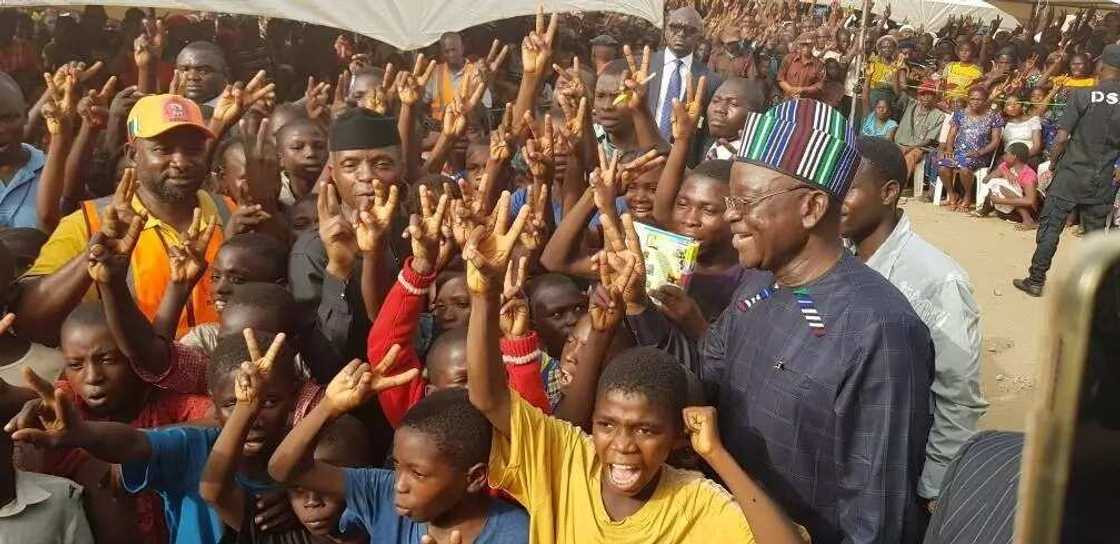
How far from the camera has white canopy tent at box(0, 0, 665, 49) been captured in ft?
15.5

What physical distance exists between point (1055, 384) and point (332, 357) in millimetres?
2767

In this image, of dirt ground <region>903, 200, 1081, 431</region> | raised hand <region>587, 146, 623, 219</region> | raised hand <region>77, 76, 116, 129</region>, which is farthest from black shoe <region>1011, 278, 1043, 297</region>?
raised hand <region>77, 76, 116, 129</region>

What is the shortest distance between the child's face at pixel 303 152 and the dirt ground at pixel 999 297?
3.21 m

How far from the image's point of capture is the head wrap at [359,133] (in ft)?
11.7

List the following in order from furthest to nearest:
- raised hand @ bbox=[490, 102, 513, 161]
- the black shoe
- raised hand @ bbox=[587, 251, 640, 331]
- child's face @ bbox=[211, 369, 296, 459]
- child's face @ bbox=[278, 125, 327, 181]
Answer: the black shoe → child's face @ bbox=[278, 125, 327, 181] → raised hand @ bbox=[490, 102, 513, 161] → raised hand @ bbox=[587, 251, 640, 331] → child's face @ bbox=[211, 369, 296, 459]

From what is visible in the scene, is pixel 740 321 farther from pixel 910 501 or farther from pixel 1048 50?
pixel 1048 50

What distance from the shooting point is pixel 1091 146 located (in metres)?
7.18

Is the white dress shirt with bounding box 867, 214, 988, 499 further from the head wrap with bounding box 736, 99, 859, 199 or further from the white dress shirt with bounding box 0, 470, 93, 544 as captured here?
the white dress shirt with bounding box 0, 470, 93, 544

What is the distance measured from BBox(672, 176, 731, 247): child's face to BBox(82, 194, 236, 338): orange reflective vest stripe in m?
1.78

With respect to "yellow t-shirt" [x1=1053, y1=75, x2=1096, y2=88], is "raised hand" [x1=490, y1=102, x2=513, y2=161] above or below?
above

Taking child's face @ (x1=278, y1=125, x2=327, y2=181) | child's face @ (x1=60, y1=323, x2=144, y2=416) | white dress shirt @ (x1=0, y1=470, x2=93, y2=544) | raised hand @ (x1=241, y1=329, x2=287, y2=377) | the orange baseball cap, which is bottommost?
white dress shirt @ (x1=0, y1=470, x2=93, y2=544)

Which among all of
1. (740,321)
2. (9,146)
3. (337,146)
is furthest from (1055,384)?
(9,146)

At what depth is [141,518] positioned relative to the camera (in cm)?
259

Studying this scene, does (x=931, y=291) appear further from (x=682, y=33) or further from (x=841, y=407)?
(x=682, y=33)
